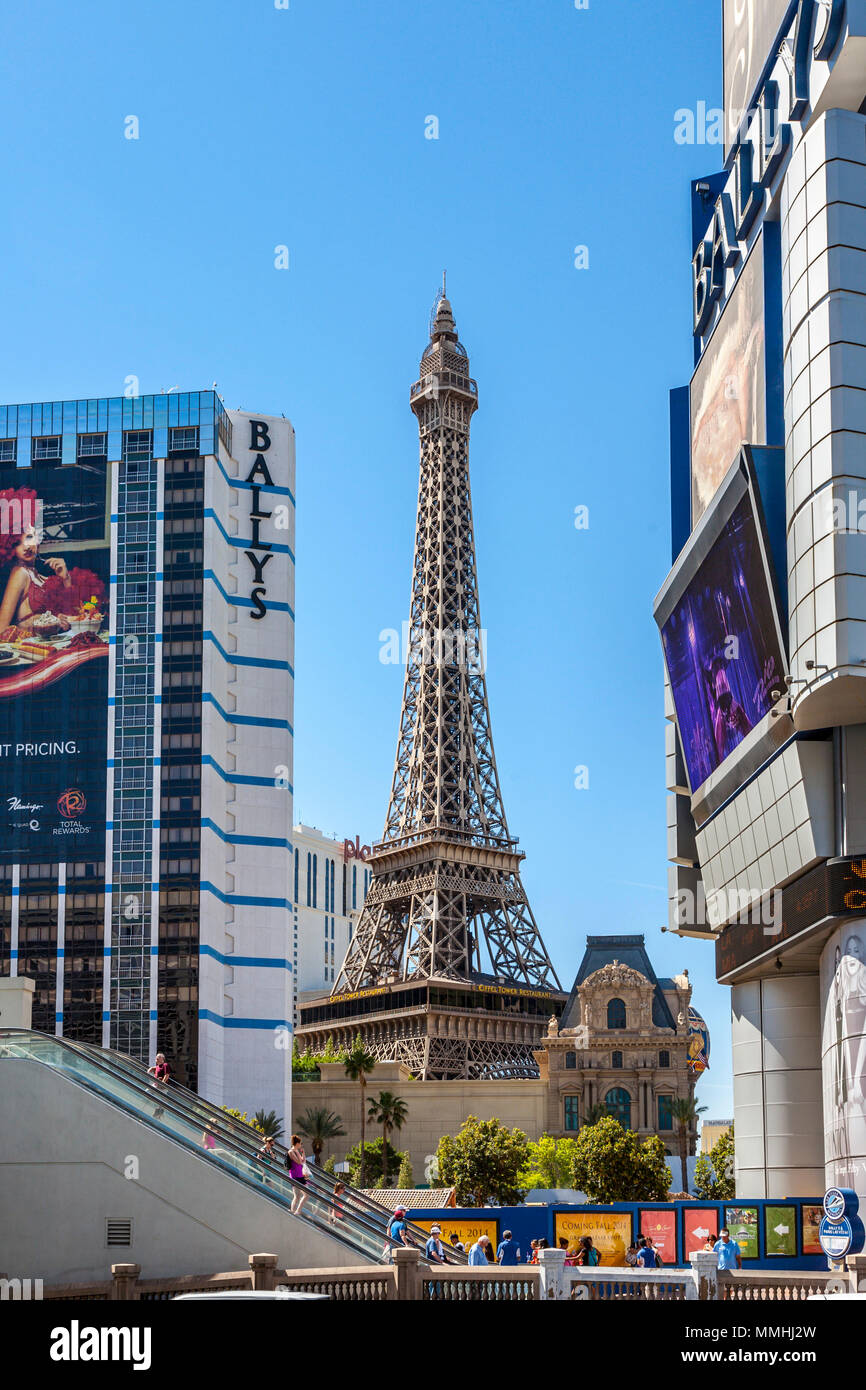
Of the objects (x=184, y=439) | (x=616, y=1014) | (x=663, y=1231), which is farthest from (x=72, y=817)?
(x=663, y=1231)

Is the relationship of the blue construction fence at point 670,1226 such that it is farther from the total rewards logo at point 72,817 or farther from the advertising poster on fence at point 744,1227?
the total rewards logo at point 72,817

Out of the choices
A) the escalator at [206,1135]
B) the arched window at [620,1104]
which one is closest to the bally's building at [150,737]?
the arched window at [620,1104]

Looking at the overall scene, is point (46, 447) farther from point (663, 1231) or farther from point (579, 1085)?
point (663, 1231)

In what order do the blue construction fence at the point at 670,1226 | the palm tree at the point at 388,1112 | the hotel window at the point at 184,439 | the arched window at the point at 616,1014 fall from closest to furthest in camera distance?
1. the blue construction fence at the point at 670,1226
2. the palm tree at the point at 388,1112
3. the hotel window at the point at 184,439
4. the arched window at the point at 616,1014

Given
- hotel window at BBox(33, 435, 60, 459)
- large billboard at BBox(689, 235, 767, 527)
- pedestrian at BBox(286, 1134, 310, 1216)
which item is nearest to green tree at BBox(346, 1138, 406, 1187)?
hotel window at BBox(33, 435, 60, 459)

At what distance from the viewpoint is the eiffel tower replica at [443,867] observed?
124312 mm

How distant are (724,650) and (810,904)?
25.9 feet

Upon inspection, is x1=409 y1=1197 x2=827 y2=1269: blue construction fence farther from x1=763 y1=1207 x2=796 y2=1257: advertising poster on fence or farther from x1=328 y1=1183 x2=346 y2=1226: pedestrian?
x1=328 y1=1183 x2=346 y2=1226: pedestrian

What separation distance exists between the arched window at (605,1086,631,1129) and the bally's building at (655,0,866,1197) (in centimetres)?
6831

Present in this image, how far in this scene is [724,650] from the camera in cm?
4406

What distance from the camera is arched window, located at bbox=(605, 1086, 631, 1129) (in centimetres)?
11575

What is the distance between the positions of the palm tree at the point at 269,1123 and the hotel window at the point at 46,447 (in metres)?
47.3
